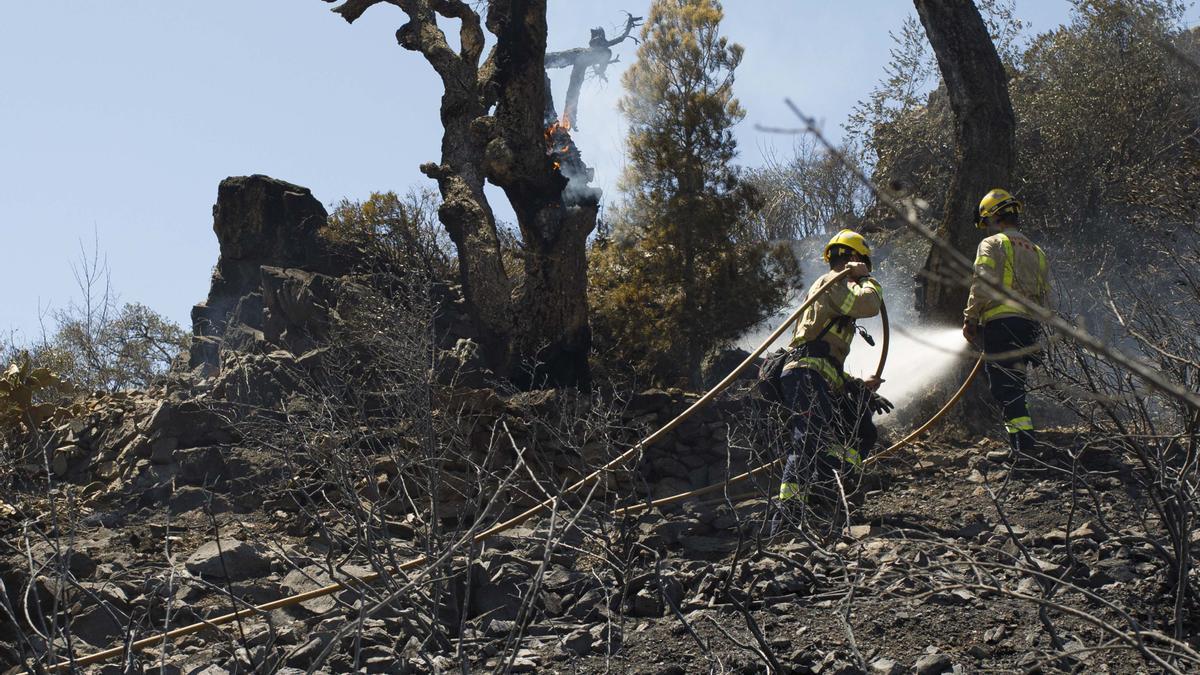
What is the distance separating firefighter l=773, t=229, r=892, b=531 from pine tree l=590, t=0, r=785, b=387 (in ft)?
10.4

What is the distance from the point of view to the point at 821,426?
7020mm

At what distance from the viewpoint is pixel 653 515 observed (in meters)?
7.48

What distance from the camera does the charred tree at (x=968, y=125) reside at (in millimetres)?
9391

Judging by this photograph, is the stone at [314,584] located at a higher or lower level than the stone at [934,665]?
higher

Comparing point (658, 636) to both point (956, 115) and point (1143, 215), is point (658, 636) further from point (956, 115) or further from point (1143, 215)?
point (1143, 215)

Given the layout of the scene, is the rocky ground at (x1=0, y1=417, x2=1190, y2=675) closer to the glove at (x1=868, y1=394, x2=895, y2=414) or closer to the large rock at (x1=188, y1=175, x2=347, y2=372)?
the glove at (x1=868, y1=394, x2=895, y2=414)

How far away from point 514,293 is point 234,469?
269cm

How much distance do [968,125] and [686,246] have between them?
2.68m

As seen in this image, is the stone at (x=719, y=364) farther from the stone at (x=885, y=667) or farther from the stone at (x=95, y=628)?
the stone at (x=885, y=667)

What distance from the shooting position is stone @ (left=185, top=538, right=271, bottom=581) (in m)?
6.68

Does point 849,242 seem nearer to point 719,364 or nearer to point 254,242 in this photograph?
point 719,364

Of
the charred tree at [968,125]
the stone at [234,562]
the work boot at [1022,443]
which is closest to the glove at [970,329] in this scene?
the work boot at [1022,443]

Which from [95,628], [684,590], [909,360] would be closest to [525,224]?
[909,360]

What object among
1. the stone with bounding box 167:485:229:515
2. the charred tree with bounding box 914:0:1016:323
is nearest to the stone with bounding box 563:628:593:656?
the stone with bounding box 167:485:229:515
